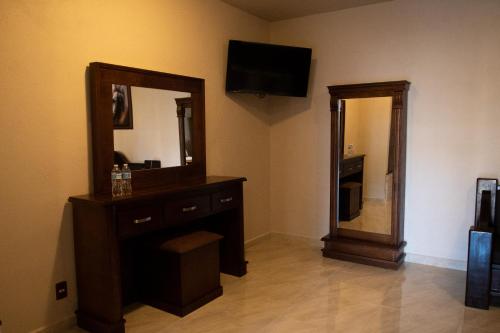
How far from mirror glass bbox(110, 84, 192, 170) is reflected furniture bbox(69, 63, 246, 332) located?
0.04 metres

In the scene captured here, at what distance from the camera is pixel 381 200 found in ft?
12.4

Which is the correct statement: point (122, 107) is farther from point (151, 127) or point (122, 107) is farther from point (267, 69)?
point (267, 69)

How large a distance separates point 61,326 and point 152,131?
151 centimetres

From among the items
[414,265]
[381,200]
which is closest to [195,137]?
[381,200]

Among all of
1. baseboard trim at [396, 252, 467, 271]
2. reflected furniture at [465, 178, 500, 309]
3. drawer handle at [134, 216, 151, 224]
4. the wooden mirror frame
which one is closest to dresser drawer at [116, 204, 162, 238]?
drawer handle at [134, 216, 151, 224]

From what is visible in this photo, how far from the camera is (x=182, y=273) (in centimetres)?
278

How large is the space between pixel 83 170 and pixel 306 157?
2.51 metres

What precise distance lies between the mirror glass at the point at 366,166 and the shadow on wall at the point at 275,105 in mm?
593

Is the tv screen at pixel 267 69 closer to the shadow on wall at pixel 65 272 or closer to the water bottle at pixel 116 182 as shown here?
the water bottle at pixel 116 182

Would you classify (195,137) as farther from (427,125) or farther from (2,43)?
(427,125)

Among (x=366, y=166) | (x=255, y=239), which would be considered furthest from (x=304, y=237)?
(x=366, y=166)

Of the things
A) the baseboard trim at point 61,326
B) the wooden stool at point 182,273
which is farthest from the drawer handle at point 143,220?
the baseboard trim at point 61,326

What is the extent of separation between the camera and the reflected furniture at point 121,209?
244 centimetres

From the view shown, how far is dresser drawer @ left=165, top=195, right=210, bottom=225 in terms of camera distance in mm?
2789
